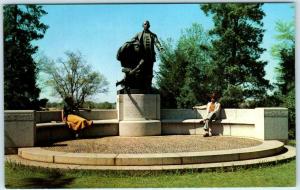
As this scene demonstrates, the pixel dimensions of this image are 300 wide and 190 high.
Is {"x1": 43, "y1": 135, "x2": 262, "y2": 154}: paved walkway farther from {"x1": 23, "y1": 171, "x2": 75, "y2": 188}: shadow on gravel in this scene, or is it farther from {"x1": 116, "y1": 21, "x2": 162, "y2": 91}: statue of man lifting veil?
Answer: {"x1": 116, "y1": 21, "x2": 162, "y2": 91}: statue of man lifting veil

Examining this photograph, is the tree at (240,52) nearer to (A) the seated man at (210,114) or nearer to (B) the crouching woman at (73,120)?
(A) the seated man at (210,114)

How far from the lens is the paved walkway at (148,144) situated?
10438 millimetres

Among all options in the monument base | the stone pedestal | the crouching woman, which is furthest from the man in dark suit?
the crouching woman

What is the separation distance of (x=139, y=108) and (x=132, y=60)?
5.64 ft

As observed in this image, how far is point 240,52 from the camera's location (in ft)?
81.1

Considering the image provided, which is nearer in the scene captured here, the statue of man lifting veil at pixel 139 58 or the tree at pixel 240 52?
the statue of man lifting veil at pixel 139 58

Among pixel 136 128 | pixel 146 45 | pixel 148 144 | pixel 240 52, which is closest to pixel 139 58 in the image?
pixel 146 45

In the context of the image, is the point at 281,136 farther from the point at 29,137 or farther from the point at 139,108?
the point at 29,137

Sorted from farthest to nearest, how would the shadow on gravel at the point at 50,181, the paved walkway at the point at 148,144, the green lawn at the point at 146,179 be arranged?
the paved walkway at the point at 148,144 → the shadow on gravel at the point at 50,181 → the green lawn at the point at 146,179

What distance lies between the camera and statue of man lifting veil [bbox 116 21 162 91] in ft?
45.7

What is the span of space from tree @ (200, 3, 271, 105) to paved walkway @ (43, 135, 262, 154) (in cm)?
1199

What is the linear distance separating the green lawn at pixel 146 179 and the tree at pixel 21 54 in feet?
29.4

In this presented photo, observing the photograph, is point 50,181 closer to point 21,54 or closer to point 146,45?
point 146,45

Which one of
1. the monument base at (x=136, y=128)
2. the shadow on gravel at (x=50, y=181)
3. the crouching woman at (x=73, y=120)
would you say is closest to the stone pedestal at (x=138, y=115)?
the monument base at (x=136, y=128)
